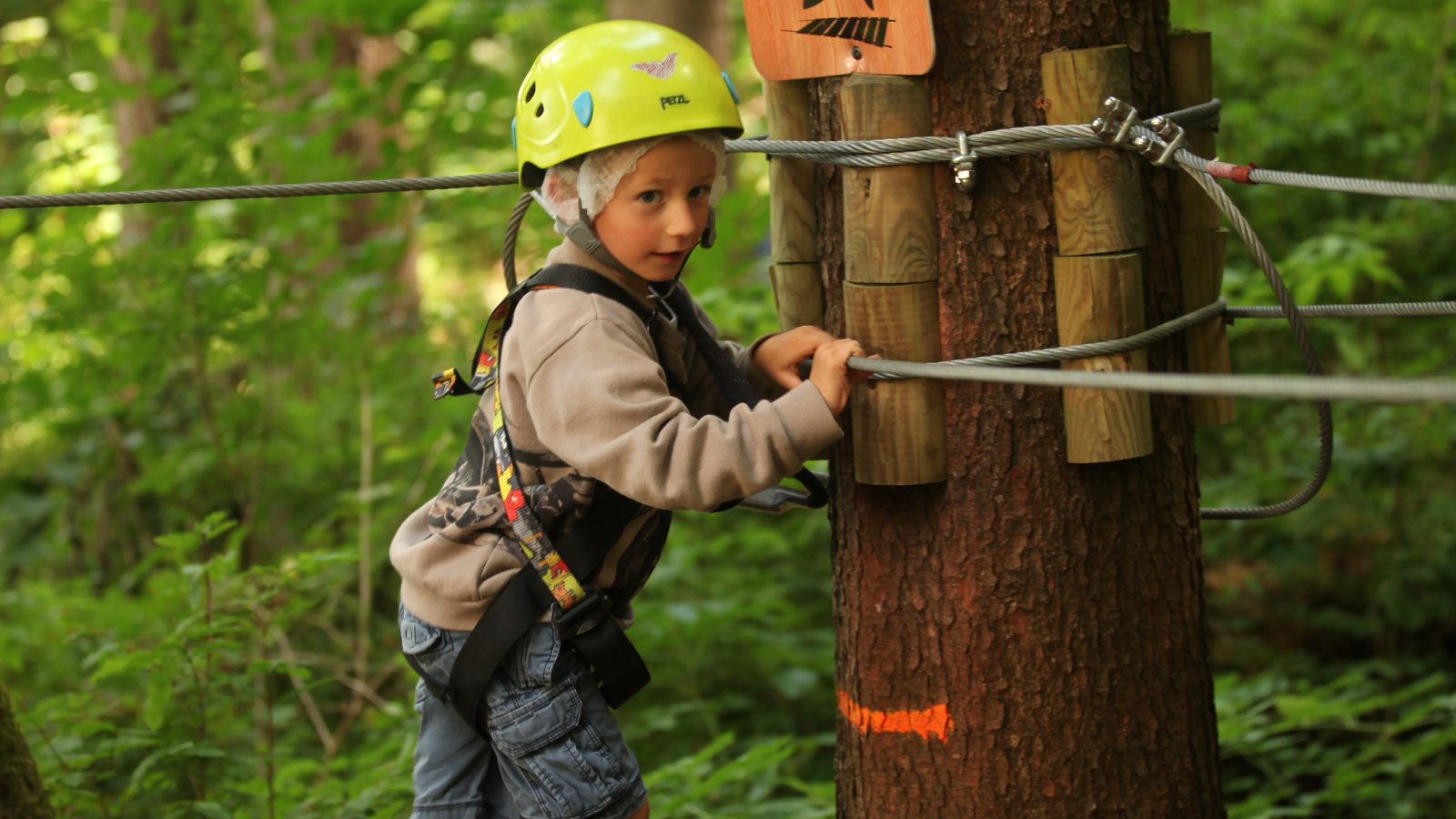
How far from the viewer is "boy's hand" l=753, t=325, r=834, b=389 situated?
179cm

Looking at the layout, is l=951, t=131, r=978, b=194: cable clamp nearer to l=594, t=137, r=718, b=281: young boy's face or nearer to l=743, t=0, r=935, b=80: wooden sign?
l=743, t=0, r=935, b=80: wooden sign

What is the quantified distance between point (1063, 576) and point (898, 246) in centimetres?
57

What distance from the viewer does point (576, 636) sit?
1.75 metres

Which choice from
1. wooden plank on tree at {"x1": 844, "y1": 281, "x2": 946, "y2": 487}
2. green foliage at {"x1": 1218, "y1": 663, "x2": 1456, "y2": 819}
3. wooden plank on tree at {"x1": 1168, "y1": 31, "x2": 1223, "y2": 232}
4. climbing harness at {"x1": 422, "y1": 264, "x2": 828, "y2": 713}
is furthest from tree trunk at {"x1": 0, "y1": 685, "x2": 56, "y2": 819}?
green foliage at {"x1": 1218, "y1": 663, "x2": 1456, "y2": 819}

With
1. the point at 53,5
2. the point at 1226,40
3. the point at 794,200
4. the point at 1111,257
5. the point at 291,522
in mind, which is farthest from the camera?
the point at 53,5

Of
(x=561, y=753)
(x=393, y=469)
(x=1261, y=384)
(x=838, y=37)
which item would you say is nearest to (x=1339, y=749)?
(x=561, y=753)

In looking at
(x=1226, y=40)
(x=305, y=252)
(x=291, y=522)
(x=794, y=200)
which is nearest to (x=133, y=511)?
(x=291, y=522)

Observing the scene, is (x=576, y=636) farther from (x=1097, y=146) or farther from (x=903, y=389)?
(x=1097, y=146)

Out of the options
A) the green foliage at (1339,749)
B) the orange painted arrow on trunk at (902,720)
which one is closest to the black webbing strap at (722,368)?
the orange painted arrow on trunk at (902,720)

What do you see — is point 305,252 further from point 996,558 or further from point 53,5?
point 53,5

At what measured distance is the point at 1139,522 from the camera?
173 centimetres

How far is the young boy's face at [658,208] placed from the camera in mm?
1651

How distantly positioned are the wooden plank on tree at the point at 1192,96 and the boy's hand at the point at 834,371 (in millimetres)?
584

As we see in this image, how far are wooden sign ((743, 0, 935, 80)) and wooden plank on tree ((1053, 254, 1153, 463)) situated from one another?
1.26 ft
